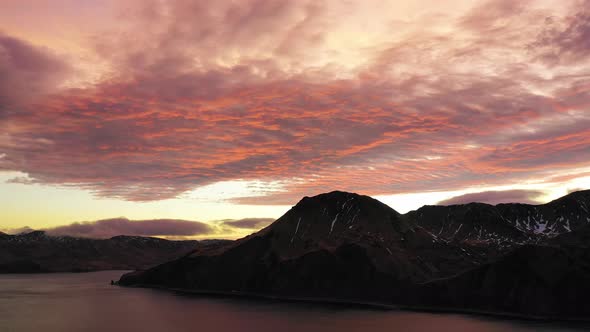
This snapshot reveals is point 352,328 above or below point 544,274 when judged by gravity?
below

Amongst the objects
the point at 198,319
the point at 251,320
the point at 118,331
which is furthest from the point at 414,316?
the point at 118,331

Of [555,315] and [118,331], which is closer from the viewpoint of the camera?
[118,331]

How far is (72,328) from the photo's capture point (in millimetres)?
177125

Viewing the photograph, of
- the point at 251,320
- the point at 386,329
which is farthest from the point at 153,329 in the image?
the point at 386,329

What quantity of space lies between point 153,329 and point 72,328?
3217 cm

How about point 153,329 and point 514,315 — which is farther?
point 514,315

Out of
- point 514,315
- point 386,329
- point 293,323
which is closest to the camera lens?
point 386,329

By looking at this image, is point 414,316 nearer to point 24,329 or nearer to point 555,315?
point 555,315

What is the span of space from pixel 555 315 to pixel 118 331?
6619 inches

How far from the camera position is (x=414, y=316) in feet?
650

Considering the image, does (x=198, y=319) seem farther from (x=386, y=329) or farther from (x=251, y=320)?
(x=386, y=329)

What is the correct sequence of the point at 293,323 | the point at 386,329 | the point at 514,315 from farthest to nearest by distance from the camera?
1. the point at 514,315
2. the point at 293,323
3. the point at 386,329

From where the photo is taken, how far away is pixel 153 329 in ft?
Result: 568

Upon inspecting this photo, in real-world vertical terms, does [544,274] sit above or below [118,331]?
above
